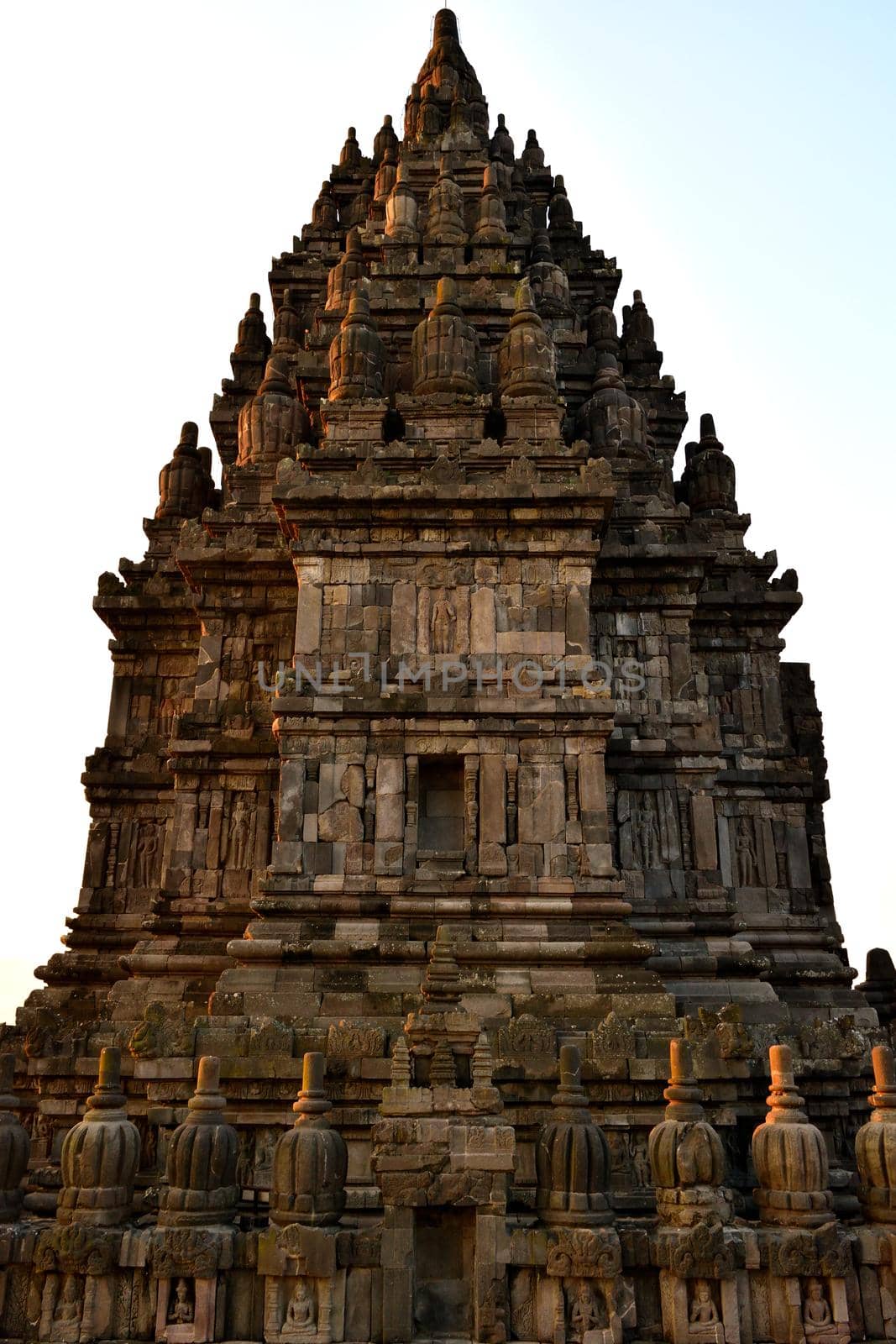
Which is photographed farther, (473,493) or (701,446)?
(701,446)

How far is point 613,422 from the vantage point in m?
24.7

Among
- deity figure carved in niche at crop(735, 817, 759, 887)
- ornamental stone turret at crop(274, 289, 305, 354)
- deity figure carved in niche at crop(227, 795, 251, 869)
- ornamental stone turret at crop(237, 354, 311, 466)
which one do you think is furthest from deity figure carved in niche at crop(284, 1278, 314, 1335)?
ornamental stone turret at crop(274, 289, 305, 354)

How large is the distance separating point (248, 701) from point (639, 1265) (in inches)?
498

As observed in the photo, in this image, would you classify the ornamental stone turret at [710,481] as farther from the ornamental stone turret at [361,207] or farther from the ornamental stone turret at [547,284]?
the ornamental stone turret at [361,207]

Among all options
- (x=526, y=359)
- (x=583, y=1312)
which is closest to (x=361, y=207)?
(x=526, y=359)

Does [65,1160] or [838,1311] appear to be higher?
[65,1160]

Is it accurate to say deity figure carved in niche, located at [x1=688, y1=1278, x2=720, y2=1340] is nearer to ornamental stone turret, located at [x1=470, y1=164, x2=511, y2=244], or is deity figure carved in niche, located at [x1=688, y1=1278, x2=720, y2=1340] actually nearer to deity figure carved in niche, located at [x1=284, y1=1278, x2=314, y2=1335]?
deity figure carved in niche, located at [x1=284, y1=1278, x2=314, y2=1335]

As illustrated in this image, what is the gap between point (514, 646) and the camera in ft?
58.1

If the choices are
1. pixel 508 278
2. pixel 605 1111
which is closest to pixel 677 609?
pixel 508 278

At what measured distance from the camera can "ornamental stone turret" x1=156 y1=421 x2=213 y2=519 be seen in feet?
91.1

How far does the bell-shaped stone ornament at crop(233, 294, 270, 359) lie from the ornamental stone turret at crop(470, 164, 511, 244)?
740cm

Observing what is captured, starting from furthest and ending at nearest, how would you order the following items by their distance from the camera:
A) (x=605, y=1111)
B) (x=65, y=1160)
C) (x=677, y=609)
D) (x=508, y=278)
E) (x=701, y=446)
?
1. (x=701, y=446)
2. (x=508, y=278)
3. (x=677, y=609)
4. (x=605, y=1111)
5. (x=65, y=1160)

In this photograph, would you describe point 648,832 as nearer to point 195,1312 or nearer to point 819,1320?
point 819,1320

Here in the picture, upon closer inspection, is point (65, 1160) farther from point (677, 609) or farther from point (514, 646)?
point (677, 609)
